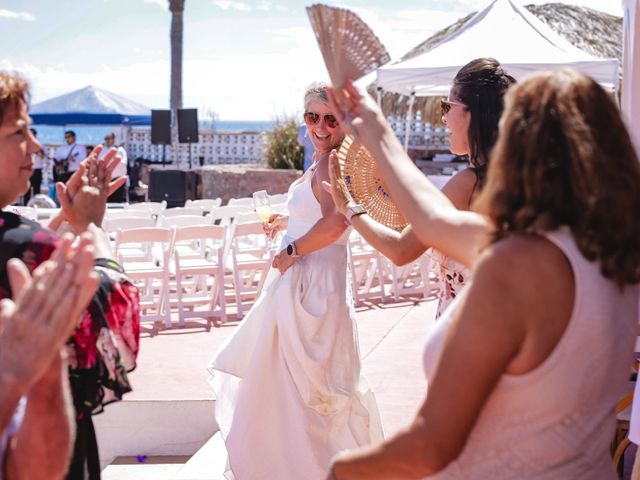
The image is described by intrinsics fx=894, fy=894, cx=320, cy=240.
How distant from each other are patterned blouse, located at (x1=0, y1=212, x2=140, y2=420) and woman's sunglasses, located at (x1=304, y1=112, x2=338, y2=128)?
7.77 feet

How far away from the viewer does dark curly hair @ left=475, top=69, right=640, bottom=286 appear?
1.62 meters

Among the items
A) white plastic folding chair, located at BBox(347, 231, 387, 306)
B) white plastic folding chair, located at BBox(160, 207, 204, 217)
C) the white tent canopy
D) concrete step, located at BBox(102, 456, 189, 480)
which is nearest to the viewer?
concrete step, located at BBox(102, 456, 189, 480)

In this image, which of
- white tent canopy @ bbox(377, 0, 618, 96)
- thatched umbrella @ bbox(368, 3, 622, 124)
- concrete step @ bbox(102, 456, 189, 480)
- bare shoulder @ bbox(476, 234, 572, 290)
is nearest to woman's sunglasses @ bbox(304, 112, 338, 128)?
concrete step @ bbox(102, 456, 189, 480)

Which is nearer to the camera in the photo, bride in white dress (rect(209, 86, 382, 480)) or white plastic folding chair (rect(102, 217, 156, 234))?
bride in white dress (rect(209, 86, 382, 480))

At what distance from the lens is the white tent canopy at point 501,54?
11.3m

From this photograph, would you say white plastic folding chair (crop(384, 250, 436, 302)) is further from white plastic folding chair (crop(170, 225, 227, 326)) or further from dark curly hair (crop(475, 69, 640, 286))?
dark curly hair (crop(475, 69, 640, 286))

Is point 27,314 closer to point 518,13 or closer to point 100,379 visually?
point 100,379

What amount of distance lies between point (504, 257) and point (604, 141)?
30 centimetres

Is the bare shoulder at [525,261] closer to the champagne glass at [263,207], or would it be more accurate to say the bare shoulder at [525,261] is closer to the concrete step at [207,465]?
the champagne glass at [263,207]

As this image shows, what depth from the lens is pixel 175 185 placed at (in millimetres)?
20766

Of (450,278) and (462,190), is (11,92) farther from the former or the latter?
(450,278)

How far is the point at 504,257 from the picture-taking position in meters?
1.59

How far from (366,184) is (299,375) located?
5.11 feet

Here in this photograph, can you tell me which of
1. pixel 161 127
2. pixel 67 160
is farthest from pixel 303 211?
pixel 161 127
